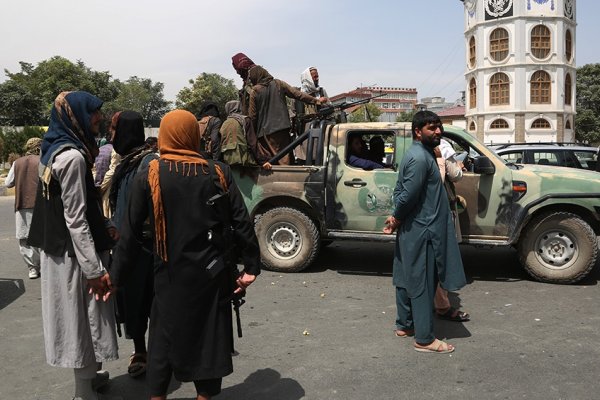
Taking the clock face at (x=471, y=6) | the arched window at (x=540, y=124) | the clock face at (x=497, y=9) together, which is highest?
the clock face at (x=471, y=6)

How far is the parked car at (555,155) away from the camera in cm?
1203

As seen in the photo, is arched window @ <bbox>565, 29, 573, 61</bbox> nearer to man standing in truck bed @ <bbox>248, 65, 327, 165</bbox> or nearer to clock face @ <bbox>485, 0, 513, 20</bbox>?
clock face @ <bbox>485, 0, 513, 20</bbox>

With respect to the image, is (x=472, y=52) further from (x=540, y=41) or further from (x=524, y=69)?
(x=540, y=41)

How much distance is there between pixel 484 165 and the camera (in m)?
6.36

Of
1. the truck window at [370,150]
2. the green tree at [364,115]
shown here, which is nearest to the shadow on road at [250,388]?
the truck window at [370,150]

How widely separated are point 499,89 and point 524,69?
9.30 feet

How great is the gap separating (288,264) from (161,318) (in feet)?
13.8

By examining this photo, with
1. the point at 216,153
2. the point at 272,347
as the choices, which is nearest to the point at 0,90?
the point at 216,153

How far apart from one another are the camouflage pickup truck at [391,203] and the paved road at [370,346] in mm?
432

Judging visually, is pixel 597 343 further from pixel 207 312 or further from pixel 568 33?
pixel 568 33

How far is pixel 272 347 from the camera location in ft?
15.2

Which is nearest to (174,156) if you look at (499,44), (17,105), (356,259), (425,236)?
(425,236)

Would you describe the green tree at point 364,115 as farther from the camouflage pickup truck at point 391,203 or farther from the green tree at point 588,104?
the green tree at point 588,104

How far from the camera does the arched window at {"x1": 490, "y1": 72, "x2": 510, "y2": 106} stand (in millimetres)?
52844
